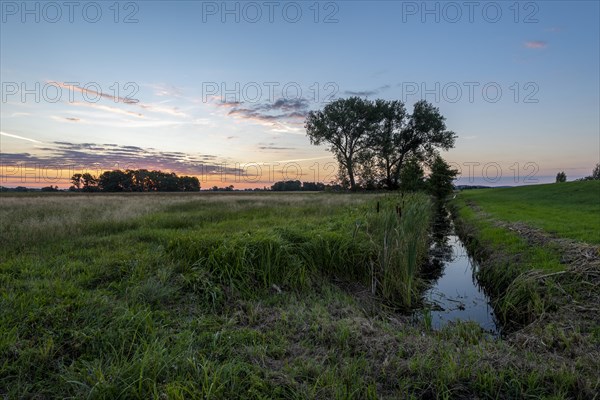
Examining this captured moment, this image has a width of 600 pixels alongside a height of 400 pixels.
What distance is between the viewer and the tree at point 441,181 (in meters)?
39.0

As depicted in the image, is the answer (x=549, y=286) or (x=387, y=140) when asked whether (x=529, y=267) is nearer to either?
(x=549, y=286)

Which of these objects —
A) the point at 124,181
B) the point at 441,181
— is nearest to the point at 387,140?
the point at 441,181

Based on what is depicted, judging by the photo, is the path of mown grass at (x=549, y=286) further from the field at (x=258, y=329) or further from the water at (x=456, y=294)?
the water at (x=456, y=294)

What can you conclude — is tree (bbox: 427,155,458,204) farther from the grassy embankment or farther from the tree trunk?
the grassy embankment

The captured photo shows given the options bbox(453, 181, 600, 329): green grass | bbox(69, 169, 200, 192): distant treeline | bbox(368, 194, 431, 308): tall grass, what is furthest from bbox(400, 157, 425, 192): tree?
bbox(69, 169, 200, 192): distant treeline

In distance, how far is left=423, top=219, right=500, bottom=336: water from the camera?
5650 mm

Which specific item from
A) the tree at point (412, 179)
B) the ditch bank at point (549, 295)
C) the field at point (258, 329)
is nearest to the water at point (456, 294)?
the ditch bank at point (549, 295)

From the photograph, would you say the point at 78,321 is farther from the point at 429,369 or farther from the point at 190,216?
the point at 190,216

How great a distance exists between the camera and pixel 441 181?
39.3 m

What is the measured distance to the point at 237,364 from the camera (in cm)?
313

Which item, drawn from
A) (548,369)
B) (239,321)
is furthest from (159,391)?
(548,369)

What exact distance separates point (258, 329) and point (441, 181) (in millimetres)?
39863

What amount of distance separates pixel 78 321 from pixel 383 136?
171ft

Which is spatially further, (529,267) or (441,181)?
(441,181)
